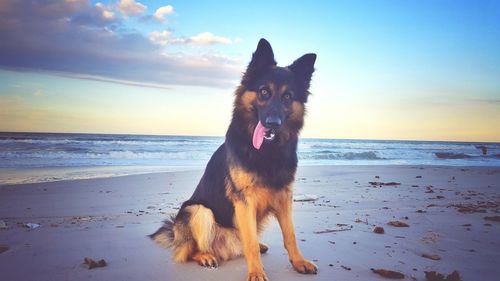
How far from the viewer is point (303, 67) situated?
3574mm

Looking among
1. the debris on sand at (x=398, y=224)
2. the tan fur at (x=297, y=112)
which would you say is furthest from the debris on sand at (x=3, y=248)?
the debris on sand at (x=398, y=224)

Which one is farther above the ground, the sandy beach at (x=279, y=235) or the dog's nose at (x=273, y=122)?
the dog's nose at (x=273, y=122)

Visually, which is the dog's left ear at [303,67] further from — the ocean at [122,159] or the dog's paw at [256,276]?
the ocean at [122,159]

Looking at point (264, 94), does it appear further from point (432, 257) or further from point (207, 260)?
point (432, 257)

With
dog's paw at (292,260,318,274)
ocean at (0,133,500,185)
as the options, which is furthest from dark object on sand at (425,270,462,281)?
ocean at (0,133,500,185)

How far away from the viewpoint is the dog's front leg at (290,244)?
9.84ft

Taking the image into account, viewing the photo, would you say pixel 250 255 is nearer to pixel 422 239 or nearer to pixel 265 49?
pixel 265 49

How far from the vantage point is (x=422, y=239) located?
3938 millimetres

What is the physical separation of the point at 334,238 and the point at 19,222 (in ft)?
15.2

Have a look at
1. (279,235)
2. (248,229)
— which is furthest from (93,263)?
(279,235)

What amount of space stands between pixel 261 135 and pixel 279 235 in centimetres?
177

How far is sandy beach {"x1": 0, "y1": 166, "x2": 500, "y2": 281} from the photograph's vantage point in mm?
2984

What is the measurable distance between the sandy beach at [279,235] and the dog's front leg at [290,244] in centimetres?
10

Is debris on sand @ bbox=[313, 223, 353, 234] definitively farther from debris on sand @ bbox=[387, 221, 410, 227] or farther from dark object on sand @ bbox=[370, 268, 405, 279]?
dark object on sand @ bbox=[370, 268, 405, 279]
